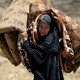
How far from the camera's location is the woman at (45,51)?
12.3ft

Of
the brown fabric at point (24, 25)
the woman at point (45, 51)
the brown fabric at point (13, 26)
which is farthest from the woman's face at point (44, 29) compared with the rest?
the brown fabric at point (13, 26)

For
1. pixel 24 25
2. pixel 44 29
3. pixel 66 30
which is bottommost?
pixel 24 25

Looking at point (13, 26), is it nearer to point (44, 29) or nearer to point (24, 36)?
point (24, 36)

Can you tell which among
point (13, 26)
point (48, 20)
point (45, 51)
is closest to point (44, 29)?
point (48, 20)

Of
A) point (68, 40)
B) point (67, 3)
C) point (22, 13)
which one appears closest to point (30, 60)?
point (68, 40)

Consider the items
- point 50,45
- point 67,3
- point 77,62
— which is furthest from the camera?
point 67,3

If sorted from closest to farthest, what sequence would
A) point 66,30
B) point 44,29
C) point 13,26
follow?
point 44,29 → point 66,30 → point 13,26

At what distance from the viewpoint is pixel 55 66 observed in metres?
3.83

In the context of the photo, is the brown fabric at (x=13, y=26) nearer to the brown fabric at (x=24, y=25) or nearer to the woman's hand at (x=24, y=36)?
the brown fabric at (x=24, y=25)

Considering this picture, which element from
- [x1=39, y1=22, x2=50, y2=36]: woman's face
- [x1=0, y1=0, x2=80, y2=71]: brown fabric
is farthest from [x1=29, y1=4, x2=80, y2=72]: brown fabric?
[x1=39, y1=22, x2=50, y2=36]: woman's face

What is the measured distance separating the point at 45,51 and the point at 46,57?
2.5 inches

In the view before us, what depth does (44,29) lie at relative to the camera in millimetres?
3730

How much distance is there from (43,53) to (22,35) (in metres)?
0.30

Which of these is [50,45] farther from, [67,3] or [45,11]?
[67,3]
